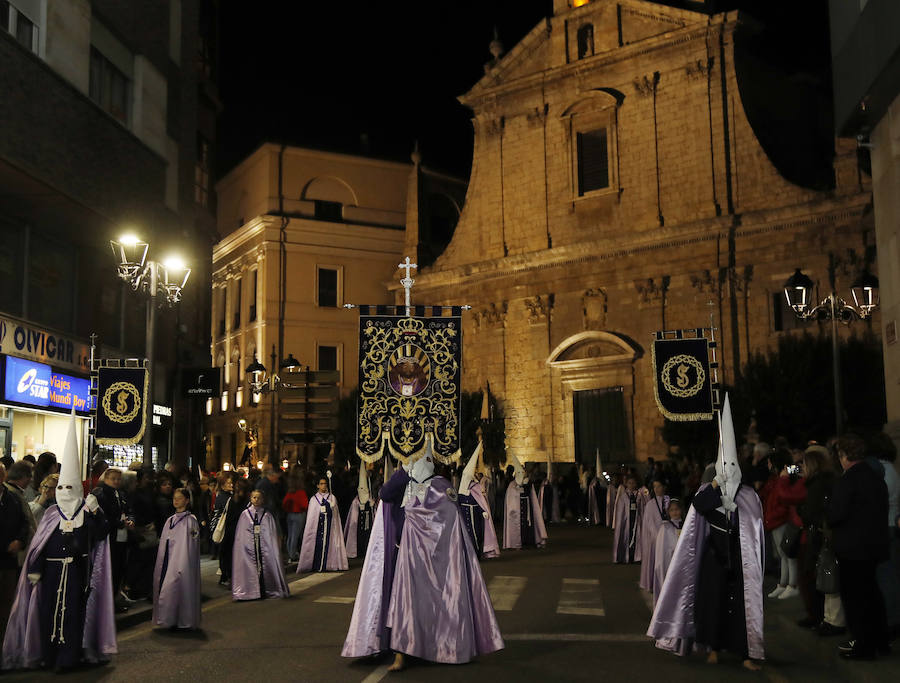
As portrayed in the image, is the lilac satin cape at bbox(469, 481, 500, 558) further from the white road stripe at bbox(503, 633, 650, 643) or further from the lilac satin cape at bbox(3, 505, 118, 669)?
the lilac satin cape at bbox(3, 505, 118, 669)

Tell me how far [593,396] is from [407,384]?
81.7ft

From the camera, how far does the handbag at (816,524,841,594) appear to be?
8594mm

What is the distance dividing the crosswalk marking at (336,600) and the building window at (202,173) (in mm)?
17840

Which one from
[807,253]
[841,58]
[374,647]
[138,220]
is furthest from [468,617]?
[807,253]

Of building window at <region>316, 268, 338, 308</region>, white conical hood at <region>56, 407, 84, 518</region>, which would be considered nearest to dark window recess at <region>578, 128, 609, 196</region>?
building window at <region>316, 268, 338, 308</region>

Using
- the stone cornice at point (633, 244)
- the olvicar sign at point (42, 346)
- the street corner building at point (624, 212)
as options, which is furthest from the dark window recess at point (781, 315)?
the olvicar sign at point (42, 346)

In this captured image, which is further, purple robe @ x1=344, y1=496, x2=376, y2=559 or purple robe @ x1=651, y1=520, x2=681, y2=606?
purple robe @ x1=344, y1=496, x2=376, y2=559

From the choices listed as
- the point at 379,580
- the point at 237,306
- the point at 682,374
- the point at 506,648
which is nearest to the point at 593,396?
the point at 682,374

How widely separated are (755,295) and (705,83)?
7816 mm

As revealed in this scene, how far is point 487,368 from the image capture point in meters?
40.5

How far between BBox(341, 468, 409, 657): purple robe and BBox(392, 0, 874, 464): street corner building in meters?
27.3

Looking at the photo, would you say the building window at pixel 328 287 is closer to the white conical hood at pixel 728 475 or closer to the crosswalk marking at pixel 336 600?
the crosswalk marking at pixel 336 600

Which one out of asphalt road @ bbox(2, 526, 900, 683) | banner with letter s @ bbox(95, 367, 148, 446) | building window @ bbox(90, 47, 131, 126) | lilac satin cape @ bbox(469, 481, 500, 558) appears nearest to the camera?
asphalt road @ bbox(2, 526, 900, 683)

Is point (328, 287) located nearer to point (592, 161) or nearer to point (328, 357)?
point (328, 357)
